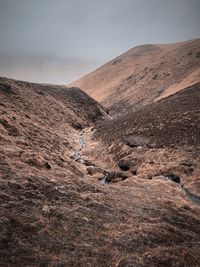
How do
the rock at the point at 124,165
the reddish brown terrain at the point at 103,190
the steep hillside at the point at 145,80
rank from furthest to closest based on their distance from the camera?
1. the steep hillside at the point at 145,80
2. the rock at the point at 124,165
3. the reddish brown terrain at the point at 103,190

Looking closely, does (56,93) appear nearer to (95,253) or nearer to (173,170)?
(173,170)

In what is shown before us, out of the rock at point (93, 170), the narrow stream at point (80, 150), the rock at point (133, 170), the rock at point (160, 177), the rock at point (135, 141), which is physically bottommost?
the rock at point (160, 177)

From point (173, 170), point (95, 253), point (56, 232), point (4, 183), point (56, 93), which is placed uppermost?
point (56, 93)

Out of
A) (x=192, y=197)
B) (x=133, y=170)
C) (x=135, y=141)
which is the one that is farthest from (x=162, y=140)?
(x=192, y=197)

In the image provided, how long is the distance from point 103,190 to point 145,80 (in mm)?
106358

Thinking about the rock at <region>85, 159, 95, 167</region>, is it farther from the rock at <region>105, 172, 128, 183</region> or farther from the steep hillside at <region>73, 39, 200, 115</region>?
the steep hillside at <region>73, 39, 200, 115</region>

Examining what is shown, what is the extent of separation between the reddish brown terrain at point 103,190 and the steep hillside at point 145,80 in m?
45.5

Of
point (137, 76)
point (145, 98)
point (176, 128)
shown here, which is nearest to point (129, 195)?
point (176, 128)

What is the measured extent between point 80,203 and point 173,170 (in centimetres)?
1480

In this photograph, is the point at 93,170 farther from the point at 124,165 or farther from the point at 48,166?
the point at 48,166

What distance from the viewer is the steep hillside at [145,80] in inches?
4294

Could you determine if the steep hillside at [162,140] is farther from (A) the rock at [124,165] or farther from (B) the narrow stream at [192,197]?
(B) the narrow stream at [192,197]

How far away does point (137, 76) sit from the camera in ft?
461

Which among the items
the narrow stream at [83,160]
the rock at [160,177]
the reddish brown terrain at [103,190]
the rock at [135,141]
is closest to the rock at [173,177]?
the reddish brown terrain at [103,190]
